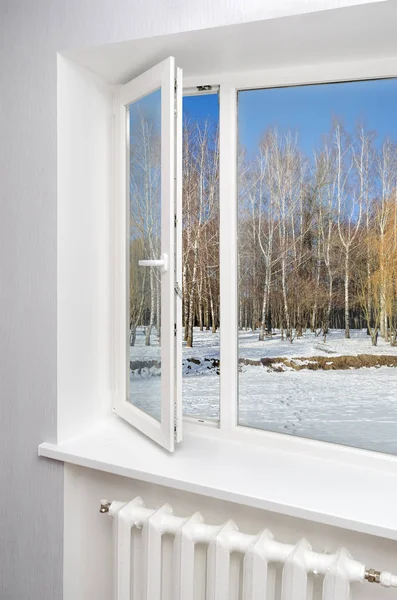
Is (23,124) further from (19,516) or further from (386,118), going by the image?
(19,516)

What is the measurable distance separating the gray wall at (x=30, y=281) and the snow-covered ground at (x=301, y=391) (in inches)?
14.0

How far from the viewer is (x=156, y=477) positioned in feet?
4.90

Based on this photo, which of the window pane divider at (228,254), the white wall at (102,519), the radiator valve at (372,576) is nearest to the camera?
the radiator valve at (372,576)

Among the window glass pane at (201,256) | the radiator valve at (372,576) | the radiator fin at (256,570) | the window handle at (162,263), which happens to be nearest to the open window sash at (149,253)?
the window handle at (162,263)

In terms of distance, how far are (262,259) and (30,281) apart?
76cm

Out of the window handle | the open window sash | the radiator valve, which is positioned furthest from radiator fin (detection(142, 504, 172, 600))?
the window handle

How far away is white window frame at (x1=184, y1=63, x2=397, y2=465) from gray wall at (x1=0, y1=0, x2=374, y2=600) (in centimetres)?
44

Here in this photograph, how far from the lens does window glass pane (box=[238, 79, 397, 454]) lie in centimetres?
157

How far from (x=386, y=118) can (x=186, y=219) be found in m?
0.71

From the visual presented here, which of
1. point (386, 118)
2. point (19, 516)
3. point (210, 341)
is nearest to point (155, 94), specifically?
point (386, 118)

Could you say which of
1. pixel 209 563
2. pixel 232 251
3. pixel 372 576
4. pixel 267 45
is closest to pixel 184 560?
pixel 209 563

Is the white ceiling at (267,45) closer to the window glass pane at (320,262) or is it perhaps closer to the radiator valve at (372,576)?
the window glass pane at (320,262)

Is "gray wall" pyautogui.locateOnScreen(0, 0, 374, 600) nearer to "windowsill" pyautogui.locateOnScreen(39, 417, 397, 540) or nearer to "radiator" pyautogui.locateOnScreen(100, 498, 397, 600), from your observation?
"windowsill" pyautogui.locateOnScreen(39, 417, 397, 540)

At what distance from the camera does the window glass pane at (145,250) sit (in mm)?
1659
